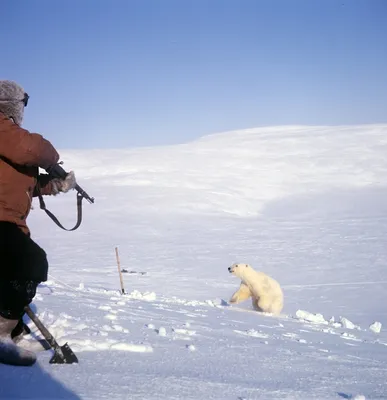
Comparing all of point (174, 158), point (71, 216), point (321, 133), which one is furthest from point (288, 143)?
point (71, 216)

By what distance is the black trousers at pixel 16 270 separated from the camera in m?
2.32

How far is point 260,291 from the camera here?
712 cm

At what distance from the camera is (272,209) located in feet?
82.6

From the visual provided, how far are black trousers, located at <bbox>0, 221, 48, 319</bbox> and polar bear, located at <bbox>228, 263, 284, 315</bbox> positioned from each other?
513 centimetres

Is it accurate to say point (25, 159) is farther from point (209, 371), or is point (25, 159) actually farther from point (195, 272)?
point (195, 272)

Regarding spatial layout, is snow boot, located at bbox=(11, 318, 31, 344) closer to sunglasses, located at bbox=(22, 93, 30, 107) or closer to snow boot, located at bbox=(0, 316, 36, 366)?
snow boot, located at bbox=(0, 316, 36, 366)

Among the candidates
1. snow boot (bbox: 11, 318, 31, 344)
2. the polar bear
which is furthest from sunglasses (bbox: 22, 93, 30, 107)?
the polar bear

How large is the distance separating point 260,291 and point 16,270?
5.30m

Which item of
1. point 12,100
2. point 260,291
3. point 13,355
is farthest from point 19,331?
point 260,291

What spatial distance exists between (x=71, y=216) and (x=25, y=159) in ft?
65.5

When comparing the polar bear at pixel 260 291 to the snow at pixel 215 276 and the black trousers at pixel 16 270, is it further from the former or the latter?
the black trousers at pixel 16 270

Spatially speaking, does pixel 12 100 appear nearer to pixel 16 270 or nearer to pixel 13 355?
pixel 16 270

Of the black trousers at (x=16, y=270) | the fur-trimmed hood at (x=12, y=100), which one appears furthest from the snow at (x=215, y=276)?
the fur-trimmed hood at (x=12, y=100)

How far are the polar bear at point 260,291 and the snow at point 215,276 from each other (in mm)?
370
